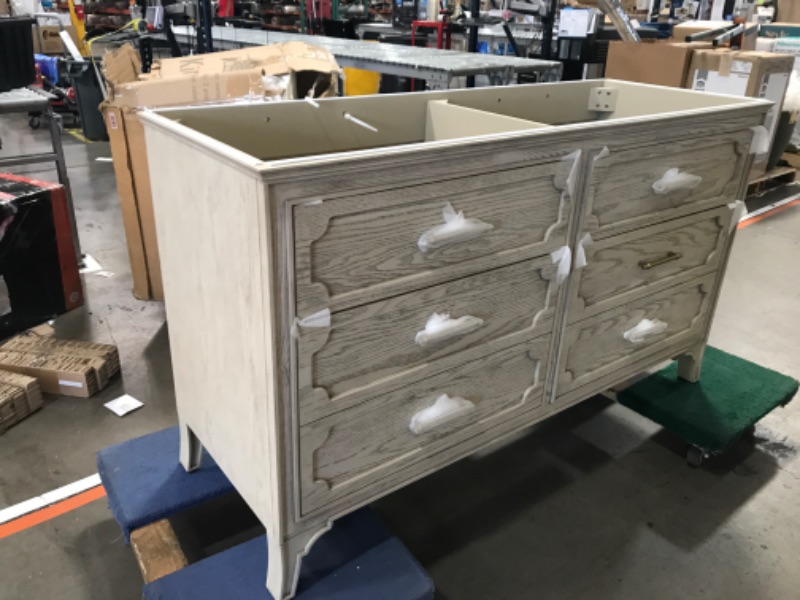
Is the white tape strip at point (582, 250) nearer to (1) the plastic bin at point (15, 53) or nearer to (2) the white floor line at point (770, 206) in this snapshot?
(1) the plastic bin at point (15, 53)

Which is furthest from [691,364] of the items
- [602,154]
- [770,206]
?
[770,206]

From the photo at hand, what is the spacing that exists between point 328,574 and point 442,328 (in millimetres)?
570

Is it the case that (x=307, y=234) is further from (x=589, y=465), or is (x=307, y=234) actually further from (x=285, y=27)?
A: (x=285, y=27)

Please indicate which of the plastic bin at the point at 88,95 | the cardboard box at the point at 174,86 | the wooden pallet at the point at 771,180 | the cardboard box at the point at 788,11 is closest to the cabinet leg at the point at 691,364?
the cardboard box at the point at 174,86

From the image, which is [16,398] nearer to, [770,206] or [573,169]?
[573,169]

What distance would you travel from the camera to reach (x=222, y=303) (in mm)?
1217

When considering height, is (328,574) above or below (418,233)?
below

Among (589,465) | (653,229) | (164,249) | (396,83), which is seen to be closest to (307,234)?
(164,249)

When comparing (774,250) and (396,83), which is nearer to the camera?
(774,250)

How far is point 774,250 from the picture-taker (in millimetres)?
3840

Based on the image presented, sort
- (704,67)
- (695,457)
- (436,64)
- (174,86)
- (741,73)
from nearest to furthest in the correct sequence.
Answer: (695,457) < (174,86) < (436,64) < (741,73) < (704,67)

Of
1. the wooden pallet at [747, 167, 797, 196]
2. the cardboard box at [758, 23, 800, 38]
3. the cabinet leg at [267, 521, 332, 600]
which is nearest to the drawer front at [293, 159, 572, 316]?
the cabinet leg at [267, 521, 332, 600]

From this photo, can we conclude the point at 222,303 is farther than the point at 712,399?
No

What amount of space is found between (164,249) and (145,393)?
1.07m
